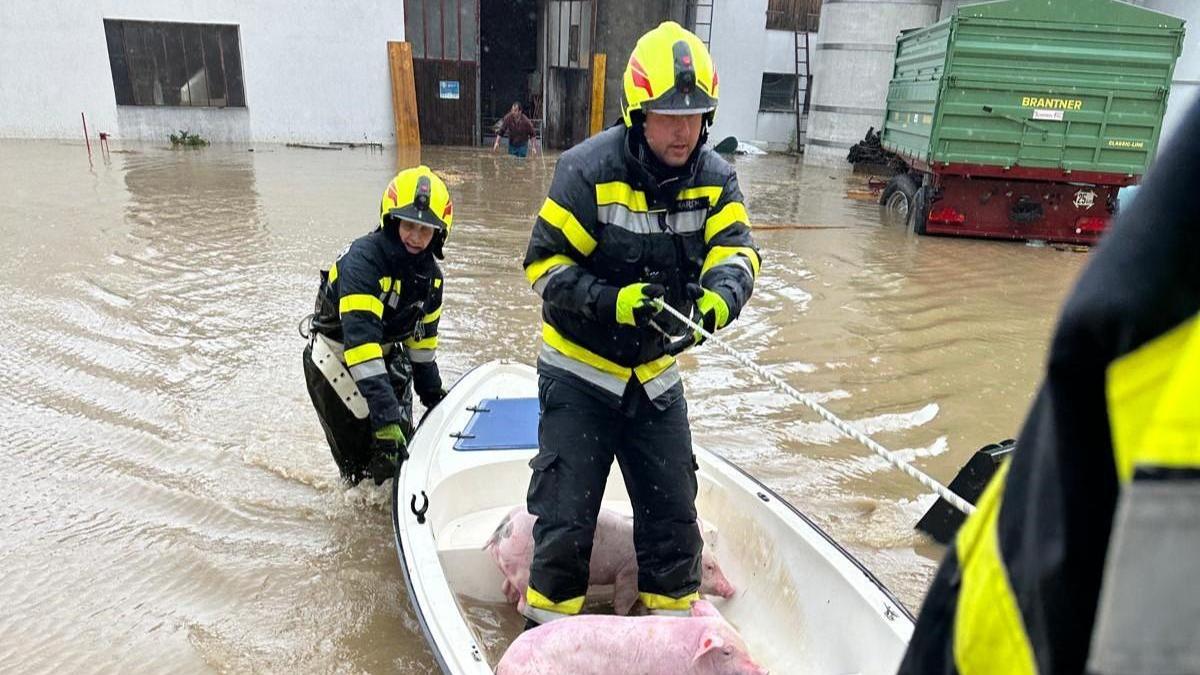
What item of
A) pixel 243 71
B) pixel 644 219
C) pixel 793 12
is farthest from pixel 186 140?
pixel 644 219

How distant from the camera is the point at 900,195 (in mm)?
12641

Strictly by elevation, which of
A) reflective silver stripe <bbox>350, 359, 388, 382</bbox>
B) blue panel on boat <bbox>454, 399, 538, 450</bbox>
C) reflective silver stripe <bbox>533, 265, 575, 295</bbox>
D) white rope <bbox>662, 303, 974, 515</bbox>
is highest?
reflective silver stripe <bbox>533, 265, 575, 295</bbox>

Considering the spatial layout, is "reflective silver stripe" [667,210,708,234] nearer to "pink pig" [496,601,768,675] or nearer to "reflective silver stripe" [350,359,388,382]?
"pink pig" [496,601,768,675]

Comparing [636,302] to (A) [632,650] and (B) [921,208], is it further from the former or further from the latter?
(B) [921,208]

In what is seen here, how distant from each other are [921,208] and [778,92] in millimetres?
13307

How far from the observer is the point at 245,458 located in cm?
473

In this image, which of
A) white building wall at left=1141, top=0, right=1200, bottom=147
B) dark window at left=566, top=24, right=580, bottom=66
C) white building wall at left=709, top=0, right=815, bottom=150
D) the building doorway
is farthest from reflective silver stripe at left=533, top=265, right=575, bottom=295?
the building doorway

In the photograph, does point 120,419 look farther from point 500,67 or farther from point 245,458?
point 500,67

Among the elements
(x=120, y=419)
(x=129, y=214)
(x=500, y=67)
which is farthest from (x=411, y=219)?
(x=500, y=67)

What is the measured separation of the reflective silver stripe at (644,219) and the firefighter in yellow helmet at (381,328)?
3.78 ft

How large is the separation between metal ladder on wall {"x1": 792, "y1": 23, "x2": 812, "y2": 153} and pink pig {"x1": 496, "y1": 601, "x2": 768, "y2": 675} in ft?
71.3

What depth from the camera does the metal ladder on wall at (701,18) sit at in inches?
843

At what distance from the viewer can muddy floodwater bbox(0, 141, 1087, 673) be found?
3396mm

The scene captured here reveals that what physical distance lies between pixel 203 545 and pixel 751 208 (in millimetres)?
11265
